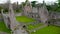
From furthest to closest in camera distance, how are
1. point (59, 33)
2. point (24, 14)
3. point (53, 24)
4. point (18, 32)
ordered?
point (24, 14)
point (53, 24)
point (59, 33)
point (18, 32)

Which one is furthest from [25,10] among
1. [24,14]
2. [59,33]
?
[59,33]

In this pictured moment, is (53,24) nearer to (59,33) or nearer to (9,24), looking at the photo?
(59,33)

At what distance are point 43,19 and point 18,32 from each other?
7594mm

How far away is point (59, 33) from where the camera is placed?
14.0 m

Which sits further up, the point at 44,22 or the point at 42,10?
the point at 42,10

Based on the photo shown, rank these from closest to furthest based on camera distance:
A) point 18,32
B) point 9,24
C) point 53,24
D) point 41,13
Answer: point 18,32, point 9,24, point 53,24, point 41,13

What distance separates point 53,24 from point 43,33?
392cm

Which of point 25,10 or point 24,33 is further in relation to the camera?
point 25,10

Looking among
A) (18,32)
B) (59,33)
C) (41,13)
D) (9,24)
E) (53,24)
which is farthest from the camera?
(41,13)

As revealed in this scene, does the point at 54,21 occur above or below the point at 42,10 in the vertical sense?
below

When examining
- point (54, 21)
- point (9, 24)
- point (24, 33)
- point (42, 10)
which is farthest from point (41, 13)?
point (24, 33)

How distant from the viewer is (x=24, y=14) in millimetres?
24953

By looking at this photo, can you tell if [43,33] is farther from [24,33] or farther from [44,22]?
[44,22]

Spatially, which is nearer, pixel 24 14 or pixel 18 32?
pixel 18 32
